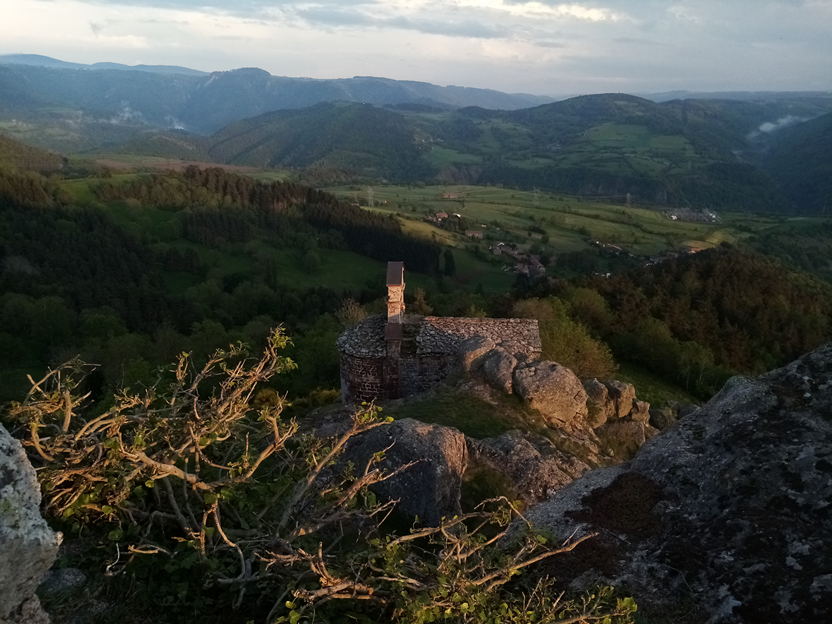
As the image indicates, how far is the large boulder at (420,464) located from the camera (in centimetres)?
1262

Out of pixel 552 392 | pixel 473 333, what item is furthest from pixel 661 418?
pixel 473 333

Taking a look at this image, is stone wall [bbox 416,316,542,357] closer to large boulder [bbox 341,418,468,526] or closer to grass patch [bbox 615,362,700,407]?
large boulder [bbox 341,418,468,526]

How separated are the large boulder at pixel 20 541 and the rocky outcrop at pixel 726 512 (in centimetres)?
551

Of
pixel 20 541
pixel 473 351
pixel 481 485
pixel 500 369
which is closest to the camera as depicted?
pixel 20 541

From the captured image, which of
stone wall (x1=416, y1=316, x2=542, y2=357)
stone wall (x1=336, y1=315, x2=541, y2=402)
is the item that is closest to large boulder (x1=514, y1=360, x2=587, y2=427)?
stone wall (x1=336, y1=315, x2=541, y2=402)

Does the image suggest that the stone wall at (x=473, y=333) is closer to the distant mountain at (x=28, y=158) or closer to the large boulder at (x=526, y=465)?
the large boulder at (x=526, y=465)

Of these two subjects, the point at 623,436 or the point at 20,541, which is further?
the point at 623,436

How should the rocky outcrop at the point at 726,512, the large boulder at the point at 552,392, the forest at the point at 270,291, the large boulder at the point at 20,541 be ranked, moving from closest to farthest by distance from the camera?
the large boulder at the point at 20,541, the rocky outcrop at the point at 726,512, the large boulder at the point at 552,392, the forest at the point at 270,291

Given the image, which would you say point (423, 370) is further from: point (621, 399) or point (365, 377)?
point (621, 399)

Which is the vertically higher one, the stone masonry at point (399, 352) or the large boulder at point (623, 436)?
the stone masonry at point (399, 352)

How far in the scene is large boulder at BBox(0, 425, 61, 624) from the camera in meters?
4.26

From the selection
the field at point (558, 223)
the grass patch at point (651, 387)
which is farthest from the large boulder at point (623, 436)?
the field at point (558, 223)

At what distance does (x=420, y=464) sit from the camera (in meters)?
13.2

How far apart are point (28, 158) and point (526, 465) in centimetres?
20187
